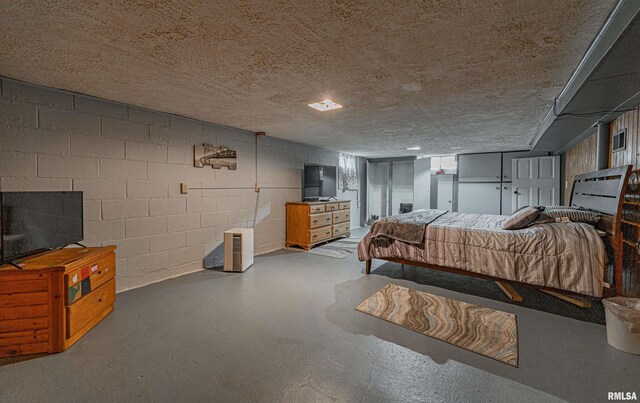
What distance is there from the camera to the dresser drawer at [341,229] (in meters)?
5.86

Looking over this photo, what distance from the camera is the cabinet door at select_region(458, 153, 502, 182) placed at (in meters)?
6.62

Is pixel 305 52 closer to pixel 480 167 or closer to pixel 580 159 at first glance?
pixel 580 159

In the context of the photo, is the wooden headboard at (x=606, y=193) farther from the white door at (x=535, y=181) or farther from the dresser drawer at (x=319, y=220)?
the dresser drawer at (x=319, y=220)

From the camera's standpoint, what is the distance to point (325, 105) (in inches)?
122

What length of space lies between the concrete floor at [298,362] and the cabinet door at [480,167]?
498 cm

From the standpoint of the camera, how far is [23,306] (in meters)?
1.88

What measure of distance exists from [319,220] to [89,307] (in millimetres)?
3682

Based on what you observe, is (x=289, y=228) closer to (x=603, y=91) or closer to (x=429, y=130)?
(x=429, y=130)

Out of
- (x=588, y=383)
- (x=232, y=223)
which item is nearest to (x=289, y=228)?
(x=232, y=223)

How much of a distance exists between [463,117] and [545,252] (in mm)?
1889

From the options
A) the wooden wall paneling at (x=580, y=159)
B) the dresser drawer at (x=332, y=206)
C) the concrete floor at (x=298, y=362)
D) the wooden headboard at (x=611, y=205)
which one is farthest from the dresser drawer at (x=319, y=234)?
the wooden wall paneling at (x=580, y=159)

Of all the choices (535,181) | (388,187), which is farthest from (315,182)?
(535,181)

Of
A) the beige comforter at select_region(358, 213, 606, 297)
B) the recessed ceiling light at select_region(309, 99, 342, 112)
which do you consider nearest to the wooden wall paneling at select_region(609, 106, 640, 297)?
the beige comforter at select_region(358, 213, 606, 297)

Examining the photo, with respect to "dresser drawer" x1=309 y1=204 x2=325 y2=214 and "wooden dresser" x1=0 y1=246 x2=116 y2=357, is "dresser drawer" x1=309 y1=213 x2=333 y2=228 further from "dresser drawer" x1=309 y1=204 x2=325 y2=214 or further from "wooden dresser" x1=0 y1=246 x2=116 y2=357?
"wooden dresser" x1=0 y1=246 x2=116 y2=357
